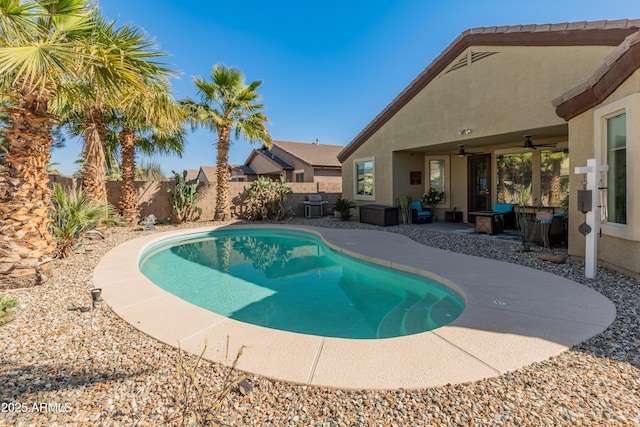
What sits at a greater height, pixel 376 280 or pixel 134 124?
pixel 134 124

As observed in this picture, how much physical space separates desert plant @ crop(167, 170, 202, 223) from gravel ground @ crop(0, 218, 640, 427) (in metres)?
11.5

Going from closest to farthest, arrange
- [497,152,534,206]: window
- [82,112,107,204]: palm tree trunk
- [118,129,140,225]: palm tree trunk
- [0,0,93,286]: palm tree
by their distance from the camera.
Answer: [0,0,93,286]: palm tree → [497,152,534,206]: window → [82,112,107,204]: palm tree trunk → [118,129,140,225]: palm tree trunk

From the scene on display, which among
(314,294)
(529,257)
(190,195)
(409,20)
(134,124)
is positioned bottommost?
(314,294)

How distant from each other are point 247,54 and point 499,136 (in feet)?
47.0

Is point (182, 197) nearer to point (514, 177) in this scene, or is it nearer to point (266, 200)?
point (266, 200)

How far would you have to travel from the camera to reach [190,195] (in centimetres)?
1498

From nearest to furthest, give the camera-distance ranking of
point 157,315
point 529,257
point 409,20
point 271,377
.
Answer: point 271,377 → point 157,315 → point 529,257 → point 409,20

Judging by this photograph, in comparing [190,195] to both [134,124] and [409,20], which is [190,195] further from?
[409,20]

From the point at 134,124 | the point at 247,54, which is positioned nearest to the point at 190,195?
the point at 134,124

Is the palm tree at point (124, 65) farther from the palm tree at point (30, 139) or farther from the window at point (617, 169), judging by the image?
the window at point (617, 169)

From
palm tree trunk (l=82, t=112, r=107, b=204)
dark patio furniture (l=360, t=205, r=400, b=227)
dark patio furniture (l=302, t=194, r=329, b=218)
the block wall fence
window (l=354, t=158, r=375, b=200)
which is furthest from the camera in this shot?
dark patio furniture (l=302, t=194, r=329, b=218)

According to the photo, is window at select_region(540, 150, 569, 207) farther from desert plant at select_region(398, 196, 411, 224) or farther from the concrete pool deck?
the concrete pool deck

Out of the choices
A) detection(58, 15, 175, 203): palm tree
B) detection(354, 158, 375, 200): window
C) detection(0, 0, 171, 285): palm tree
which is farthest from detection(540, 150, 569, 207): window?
detection(0, 0, 171, 285): palm tree

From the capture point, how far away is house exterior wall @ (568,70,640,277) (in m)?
5.25
